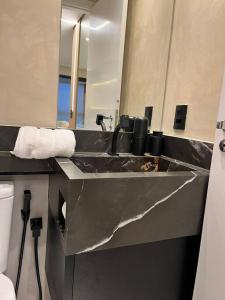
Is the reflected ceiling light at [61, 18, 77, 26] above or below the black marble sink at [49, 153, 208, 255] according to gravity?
above

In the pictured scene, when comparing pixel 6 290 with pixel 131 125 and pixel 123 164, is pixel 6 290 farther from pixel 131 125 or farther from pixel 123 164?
pixel 131 125

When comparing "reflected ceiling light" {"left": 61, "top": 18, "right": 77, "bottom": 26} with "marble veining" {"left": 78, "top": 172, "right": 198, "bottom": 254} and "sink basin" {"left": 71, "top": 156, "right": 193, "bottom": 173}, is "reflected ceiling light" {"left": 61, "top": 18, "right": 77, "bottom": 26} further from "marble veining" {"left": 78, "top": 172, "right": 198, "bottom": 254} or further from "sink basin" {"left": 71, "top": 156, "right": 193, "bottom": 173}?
"marble veining" {"left": 78, "top": 172, "right": 198, "bottom": 254}

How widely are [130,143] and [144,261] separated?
63cm

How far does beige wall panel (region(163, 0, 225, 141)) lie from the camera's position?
1.01 meters

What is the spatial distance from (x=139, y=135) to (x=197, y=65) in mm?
460

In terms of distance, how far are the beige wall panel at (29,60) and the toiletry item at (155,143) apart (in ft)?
1.87

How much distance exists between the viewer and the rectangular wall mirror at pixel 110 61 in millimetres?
1153

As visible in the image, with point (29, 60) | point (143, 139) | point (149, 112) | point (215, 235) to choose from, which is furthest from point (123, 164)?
point (29, 60)

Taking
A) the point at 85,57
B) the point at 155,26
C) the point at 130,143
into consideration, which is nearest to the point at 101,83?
the point at 85,57

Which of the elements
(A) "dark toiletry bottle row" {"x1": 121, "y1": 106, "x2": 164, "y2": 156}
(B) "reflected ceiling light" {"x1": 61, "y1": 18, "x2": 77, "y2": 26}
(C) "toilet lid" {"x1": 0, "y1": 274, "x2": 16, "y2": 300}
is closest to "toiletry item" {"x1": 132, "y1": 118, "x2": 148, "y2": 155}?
(A) "dark toiletry bottle row" {"x1": 121, "y1": 106, "x2": 164, "y2": 156}

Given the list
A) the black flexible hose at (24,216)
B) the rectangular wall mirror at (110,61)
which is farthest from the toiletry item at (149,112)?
the black flexible hose at (24,216)

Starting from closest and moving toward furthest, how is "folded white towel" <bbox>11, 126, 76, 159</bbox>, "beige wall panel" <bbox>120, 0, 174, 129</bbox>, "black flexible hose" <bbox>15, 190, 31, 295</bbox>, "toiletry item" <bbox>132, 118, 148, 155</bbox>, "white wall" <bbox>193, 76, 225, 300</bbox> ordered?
"white wall" <bbox>193, 76, 225, 300</bbox> → "folded white towel" <bbox>11, 126, 76, 159</bbox> → "black flexible hose" <bbox>15, 190, 31, 295</bbox> → "toiletry item" <bbox>132, 118, 148, 155</bbox> → "beige wall panel" <bbox>120, 0, 174, 129</bbox>

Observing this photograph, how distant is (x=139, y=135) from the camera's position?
4.20 feet

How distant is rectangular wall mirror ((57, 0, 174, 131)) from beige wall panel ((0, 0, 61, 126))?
0.17 feet
